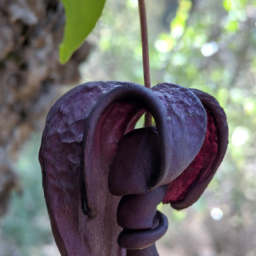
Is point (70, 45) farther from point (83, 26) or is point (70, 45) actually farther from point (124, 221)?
point (124, 221)

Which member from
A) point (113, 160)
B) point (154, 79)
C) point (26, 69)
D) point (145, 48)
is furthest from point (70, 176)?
point (154, 79)

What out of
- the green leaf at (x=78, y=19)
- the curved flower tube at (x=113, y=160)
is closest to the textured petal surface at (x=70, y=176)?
the curved flower tube at (x=113, y=160)

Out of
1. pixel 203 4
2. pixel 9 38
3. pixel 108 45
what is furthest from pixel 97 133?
pixel 108 45

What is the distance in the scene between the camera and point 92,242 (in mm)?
239

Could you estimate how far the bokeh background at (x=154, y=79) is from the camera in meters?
0.64

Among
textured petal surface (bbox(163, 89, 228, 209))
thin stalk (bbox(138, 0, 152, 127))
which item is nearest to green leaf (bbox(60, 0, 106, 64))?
thin stalk (bbox(138, 0, 152, 127))

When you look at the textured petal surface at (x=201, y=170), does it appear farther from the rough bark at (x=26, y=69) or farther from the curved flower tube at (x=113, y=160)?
the rough bark at (x=26, y=69)

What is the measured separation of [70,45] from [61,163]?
0.14 m

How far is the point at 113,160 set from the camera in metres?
0.25

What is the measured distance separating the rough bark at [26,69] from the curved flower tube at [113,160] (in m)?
0.37

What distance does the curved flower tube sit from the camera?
22cm

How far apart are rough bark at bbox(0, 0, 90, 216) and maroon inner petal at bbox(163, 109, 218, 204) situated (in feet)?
1.28

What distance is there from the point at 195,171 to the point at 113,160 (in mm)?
88

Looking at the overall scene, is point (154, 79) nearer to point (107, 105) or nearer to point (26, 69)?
point (26, 69)
